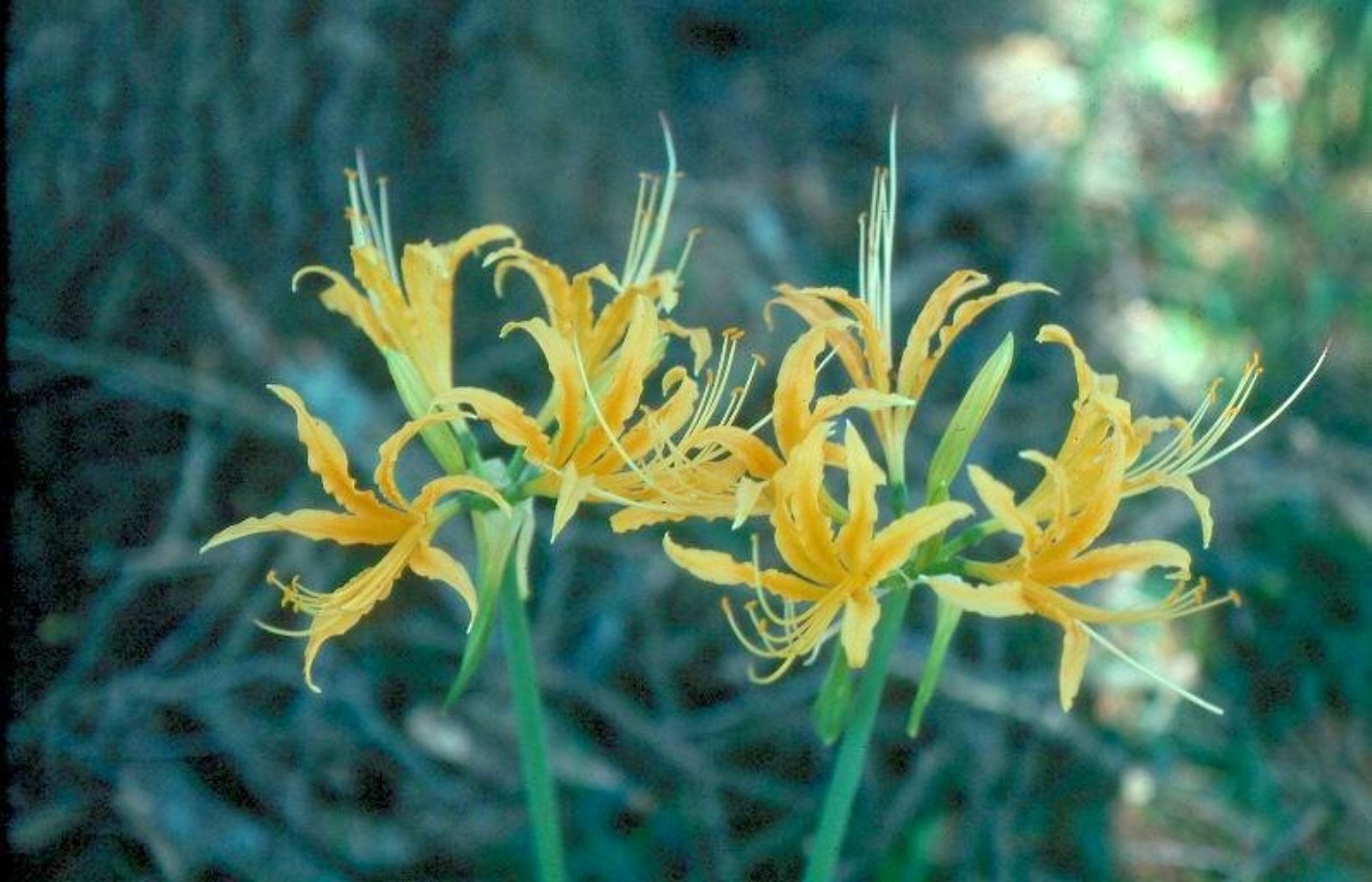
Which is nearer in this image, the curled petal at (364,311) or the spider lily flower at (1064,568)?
the spider lily flower at (1064,568)

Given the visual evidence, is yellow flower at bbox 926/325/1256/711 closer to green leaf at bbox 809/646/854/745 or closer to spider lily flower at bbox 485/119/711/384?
green leaf at bbox 809/646/854/745

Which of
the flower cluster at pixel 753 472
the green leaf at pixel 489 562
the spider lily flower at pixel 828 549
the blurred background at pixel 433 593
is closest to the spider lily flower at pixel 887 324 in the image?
the flower cluster at pixel 753 472

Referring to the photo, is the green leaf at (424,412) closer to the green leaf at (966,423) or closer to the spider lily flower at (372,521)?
the spider lily flower at (372,521)

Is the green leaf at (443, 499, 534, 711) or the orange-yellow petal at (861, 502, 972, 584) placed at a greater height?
the orange-yellow petal at (861, 502, 972, 584)

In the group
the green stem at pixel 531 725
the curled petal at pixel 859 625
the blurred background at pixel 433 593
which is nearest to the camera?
the curled petal at pixel 859 625

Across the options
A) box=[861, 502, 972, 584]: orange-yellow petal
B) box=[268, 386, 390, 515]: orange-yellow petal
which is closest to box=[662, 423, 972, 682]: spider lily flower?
box=[861, 502, 972, 584]: orange-yellow petal

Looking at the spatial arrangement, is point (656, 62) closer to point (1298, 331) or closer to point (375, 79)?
point (375, 79)
